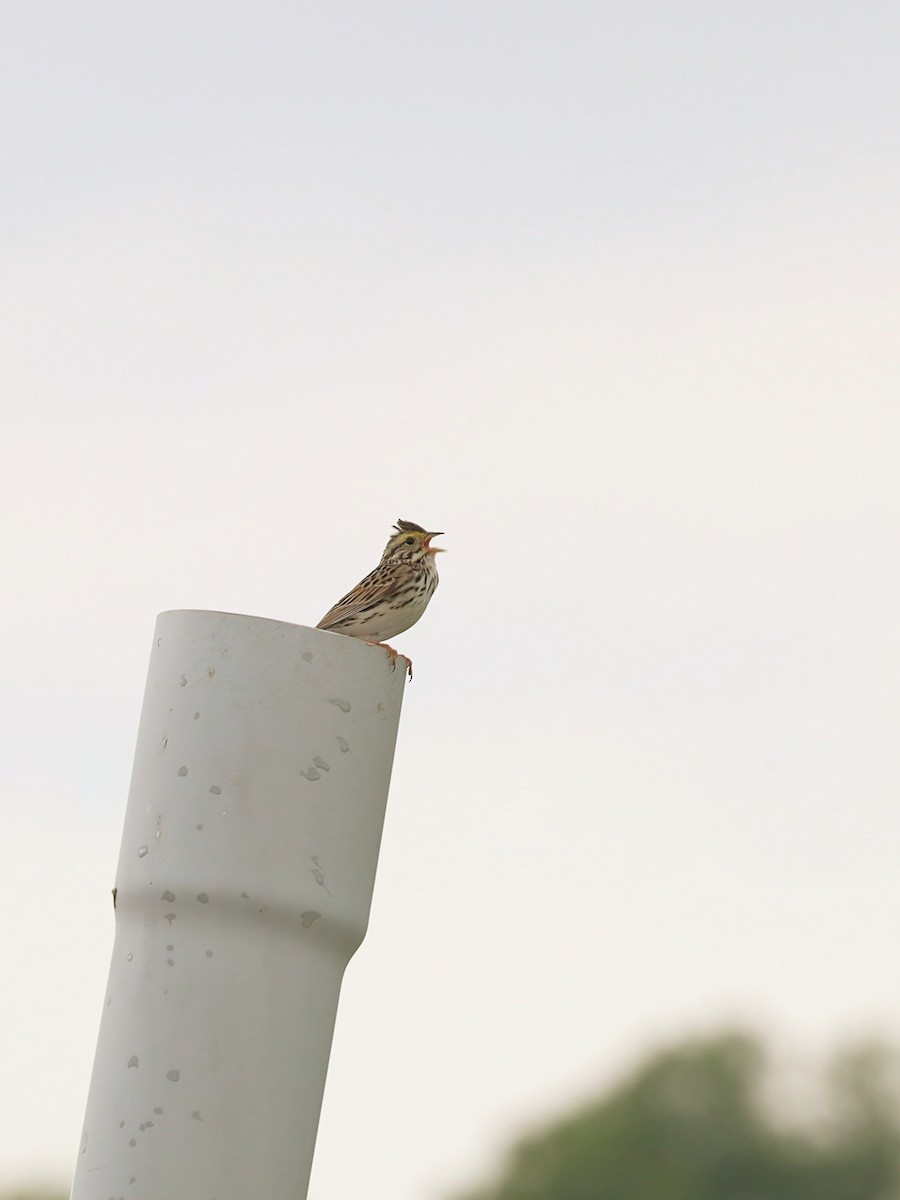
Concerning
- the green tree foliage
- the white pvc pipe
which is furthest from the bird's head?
the green tree foliage

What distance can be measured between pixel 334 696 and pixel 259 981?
781 millimetres

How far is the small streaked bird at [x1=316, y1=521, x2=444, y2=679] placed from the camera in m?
9.86

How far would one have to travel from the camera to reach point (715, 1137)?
246 feet

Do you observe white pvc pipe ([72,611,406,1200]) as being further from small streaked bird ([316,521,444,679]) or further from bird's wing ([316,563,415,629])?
bird's wing ([316,563,415,629])

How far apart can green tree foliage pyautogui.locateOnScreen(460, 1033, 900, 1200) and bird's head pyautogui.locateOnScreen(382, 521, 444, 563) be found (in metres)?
66.2

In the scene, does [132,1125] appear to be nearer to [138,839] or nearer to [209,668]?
[138,839]

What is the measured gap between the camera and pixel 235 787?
17.0 feet

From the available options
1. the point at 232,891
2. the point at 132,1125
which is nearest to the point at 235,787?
the point at 232,891

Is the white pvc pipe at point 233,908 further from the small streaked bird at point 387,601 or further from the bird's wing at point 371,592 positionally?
the bird's wing at point 371,592

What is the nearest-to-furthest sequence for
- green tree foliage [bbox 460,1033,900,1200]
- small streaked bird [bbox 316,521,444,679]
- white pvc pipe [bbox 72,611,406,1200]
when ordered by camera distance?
white pvc pipe [bbox 72,611,406,1200] → small streaked bird [bbox 316,521,444,679] → green tree foliage [bbox 460,1033,900,1200]

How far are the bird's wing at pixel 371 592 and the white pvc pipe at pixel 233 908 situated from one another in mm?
4497

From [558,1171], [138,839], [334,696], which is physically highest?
[334,696]

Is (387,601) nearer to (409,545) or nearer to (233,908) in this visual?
(409,545)

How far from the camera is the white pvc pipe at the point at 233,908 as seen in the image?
5.10 meters
